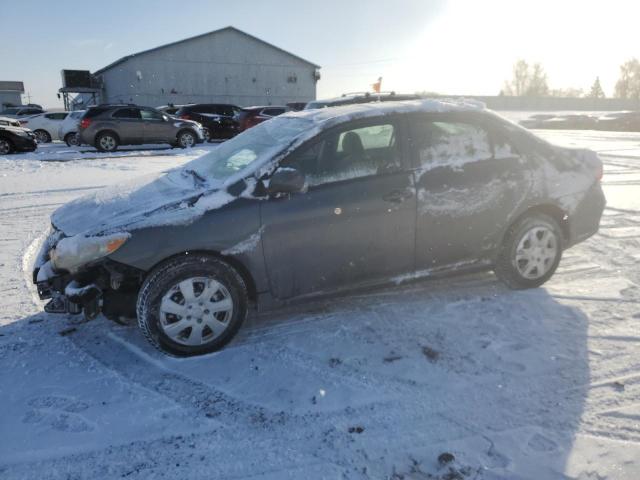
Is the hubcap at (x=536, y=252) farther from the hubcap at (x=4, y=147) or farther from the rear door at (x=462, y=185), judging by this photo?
the hubcap at (x=4, y=147)

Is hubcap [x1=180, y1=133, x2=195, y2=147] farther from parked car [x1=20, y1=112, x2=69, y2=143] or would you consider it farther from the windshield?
the windshield

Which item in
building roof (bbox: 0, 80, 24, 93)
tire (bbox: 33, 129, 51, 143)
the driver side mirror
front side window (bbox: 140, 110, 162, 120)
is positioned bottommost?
the driver side mirror

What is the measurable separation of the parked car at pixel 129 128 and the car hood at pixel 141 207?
14.1 meters

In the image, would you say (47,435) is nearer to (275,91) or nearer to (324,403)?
(324,403)

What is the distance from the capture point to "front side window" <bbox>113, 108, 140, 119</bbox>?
54.5 ft

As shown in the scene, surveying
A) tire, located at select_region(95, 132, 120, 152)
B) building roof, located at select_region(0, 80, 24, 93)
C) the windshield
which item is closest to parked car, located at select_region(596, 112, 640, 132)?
tire, located at select_region(95, 132, 120, 152)

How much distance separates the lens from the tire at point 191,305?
3.13m

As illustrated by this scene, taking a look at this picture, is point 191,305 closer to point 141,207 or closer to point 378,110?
point 141,207

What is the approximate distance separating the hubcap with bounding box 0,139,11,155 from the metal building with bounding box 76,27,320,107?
71.7 ft

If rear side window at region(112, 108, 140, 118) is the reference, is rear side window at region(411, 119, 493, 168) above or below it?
below

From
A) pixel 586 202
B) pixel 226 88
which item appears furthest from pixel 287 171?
pixel 226 88

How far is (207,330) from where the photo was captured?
10.8 feet

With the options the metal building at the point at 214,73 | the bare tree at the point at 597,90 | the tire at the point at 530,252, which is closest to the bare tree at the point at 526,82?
the bare tree at the point at 597,90

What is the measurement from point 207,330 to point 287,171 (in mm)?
1211
